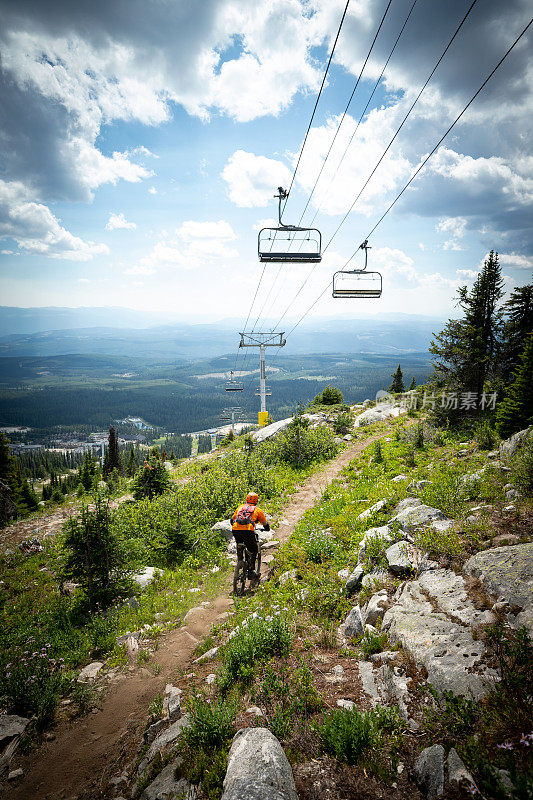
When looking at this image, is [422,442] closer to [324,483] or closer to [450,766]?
[324,483]

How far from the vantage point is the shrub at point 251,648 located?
5.30m

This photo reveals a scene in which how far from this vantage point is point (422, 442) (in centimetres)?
1706

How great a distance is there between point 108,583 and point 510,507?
409 inches

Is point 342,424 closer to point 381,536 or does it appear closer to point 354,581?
point 381,536

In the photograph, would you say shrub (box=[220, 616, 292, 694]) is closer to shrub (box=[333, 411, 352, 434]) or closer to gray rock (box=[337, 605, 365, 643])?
gray rock (box=[337, 605, 365, 643])

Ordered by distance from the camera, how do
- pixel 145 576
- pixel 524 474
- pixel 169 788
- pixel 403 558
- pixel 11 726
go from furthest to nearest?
pixel 145 576 → pixel 524 474 → pixel 403 558 → pixel 11 726 → pixel 169 788

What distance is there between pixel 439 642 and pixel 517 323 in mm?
30698

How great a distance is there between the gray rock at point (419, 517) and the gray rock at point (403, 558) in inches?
33.7

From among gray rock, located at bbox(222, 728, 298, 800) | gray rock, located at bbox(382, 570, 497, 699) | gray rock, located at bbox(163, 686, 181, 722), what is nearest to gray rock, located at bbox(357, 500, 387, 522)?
gray rock, located at bbox(382, 570, 497, 699)

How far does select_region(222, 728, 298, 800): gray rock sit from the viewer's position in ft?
10.8

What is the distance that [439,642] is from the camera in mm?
4590

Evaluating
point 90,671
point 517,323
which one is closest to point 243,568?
point 90,671

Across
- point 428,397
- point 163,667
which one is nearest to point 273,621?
point 163,667

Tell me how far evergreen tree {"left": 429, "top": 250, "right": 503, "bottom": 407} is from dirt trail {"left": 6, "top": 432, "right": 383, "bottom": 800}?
19.7 m
